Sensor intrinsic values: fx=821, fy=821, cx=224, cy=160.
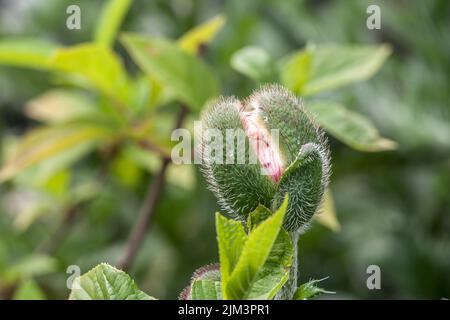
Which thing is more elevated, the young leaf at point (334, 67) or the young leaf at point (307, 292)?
the young leaf at point (334, 67)

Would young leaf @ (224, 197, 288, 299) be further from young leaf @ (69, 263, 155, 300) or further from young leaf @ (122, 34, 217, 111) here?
young leaf @ (122, 34, 217, 111)

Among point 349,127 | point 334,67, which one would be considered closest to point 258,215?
point 349,127

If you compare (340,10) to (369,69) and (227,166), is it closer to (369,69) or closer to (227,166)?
(369,69)

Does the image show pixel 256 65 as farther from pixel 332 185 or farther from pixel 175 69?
pixel 332 185

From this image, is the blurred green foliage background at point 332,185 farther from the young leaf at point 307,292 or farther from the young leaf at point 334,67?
the young leaf at point 307,292

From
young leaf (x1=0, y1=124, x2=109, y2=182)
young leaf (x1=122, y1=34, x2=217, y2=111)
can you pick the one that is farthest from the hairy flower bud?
young leaf (x1=0, y1=124, x2=109, y2=182)

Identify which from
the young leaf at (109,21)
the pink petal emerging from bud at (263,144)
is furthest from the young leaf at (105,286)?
the young leaf at (109,21)
